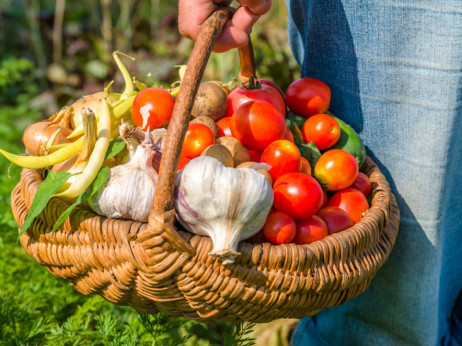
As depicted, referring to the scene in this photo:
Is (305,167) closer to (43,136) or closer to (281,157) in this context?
(281,157)

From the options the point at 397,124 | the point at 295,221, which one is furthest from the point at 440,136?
the point at 295,221

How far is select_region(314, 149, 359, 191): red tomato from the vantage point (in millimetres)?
1138

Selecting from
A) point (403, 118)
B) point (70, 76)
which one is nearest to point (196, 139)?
Answer: point (403, 118)

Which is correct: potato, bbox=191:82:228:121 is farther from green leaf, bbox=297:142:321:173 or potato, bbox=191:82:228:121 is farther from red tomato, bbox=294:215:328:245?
red tomato, bbox=294:215:328:245

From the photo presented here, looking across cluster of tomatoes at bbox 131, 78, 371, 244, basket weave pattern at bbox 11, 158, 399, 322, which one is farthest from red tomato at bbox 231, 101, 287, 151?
basket weave pattern at bbox 11, 158, 399, 322

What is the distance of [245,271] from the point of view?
88cm

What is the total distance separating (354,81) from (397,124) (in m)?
0.19

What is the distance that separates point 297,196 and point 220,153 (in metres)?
0.21

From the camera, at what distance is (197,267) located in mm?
862

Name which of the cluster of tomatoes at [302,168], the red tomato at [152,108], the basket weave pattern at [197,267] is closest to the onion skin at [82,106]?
the red tomato at [152,108]

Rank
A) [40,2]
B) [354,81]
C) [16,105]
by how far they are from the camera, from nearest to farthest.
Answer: [354,81], [16,105], [40,2]

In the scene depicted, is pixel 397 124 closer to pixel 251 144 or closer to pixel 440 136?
pixel 440 136

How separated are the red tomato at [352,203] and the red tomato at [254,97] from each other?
30cm

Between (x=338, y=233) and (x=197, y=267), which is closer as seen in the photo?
(x=197, y=267)
